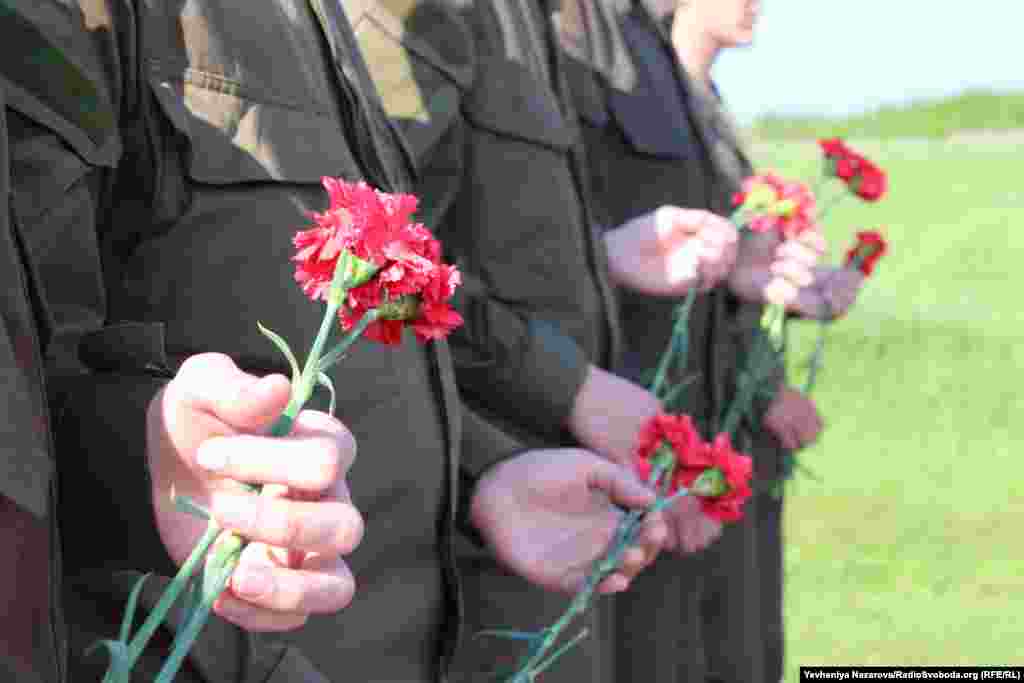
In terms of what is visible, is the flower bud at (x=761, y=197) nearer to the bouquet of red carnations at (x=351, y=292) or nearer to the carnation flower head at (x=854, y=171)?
the carnation flower head at (x=854, y=171)

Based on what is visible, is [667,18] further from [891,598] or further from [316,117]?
[891,598]

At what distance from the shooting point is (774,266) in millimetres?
4195

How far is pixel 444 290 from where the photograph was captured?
1.58m

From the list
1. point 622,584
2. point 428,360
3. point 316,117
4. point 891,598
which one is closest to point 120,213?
point 316,117

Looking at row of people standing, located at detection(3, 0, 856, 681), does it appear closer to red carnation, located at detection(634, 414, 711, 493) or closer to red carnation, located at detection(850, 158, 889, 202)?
red carnation, located at detection(634, 414, 711, 493)

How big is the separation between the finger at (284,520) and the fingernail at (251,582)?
4 cm

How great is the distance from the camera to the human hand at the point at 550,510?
2.65 meters

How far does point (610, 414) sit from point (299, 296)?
1.13m

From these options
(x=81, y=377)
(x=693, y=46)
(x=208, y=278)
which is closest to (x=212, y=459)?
(x=81, y=377)

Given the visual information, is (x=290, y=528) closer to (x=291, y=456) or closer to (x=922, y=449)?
(x=291, y=456)

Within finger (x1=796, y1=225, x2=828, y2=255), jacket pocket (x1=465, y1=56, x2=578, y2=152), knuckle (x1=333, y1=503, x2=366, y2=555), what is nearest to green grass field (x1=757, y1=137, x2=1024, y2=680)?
finger (x1=796, y1=225, x2=828, y2=255)

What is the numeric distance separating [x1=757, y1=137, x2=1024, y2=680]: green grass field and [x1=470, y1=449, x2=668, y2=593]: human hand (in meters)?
4.34

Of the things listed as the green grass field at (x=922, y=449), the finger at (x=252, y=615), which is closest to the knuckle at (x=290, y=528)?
the finger at (x=252, y=615)

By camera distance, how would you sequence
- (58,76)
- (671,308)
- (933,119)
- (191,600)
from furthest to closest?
(933,119) → (671,308) → (58,76) → (191,600)
